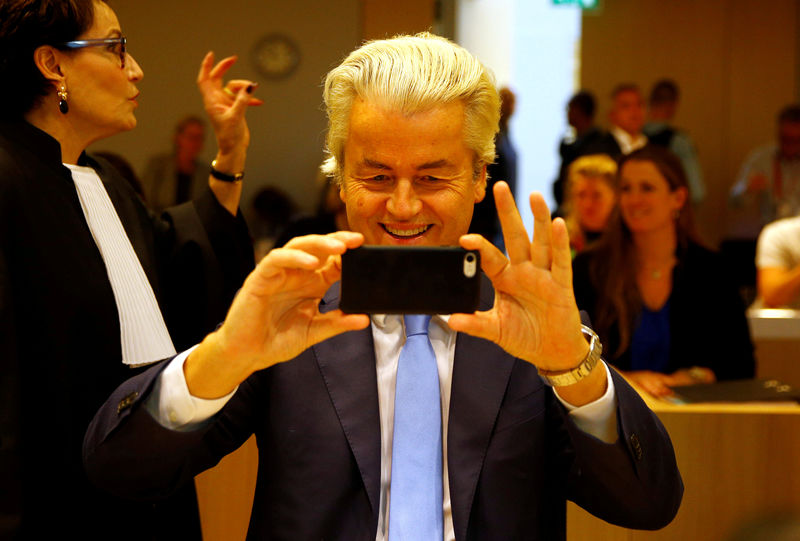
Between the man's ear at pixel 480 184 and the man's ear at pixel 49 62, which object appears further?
the man's ear at pixel 49 62

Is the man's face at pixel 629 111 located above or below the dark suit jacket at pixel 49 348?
above

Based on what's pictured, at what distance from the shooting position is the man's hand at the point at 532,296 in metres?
1.32

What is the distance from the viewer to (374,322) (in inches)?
64.6

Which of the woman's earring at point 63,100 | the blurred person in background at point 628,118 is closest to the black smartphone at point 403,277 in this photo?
the woman's earring at point 63,100

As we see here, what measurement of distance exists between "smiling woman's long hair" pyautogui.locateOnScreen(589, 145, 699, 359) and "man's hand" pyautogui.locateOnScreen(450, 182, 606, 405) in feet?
6.69

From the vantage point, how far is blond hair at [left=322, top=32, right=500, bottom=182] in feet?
5.13

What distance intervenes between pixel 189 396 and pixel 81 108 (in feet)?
2.86

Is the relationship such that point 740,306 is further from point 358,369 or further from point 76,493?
point 76,493

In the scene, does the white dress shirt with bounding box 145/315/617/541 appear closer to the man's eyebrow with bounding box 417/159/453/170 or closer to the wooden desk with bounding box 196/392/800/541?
the man's eyebrow with bounding box 417/159/453/170

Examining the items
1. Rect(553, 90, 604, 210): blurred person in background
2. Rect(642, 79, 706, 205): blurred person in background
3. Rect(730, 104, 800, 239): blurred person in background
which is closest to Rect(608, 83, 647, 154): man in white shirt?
Rect(553, 90, 604, 210): blurred person in background

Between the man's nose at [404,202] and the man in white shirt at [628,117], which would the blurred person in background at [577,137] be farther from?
the man's nose at [404,202]

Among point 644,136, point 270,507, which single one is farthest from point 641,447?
point 644,136

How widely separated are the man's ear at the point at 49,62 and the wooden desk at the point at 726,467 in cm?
148

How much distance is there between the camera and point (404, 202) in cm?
155
